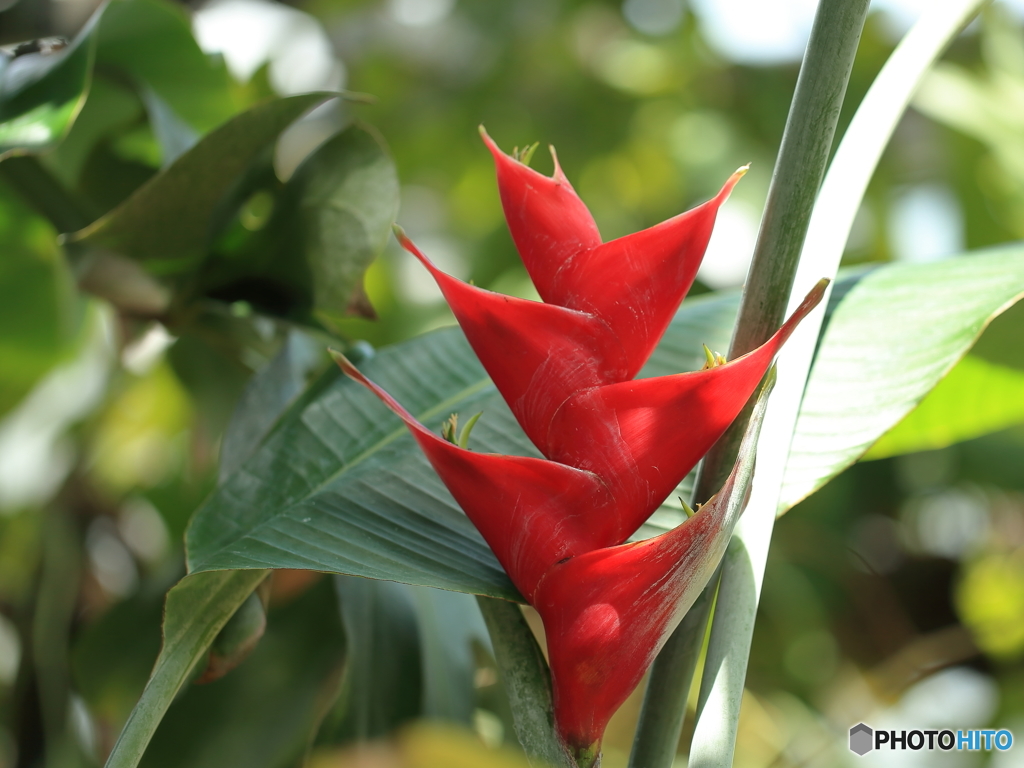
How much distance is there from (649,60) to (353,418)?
1.08m

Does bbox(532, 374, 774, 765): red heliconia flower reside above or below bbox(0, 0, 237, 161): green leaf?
below

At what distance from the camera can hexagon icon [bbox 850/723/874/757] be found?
0.28 m

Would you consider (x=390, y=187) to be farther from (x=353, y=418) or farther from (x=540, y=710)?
(x=540, y=710)

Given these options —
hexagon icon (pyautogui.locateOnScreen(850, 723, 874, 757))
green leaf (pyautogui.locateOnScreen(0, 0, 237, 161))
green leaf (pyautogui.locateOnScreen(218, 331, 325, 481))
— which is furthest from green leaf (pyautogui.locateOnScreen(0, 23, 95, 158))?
hexagon icon (pyautogui.locateOnScreen(850, 723, 874, 757))

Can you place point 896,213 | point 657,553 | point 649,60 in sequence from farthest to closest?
point 649,60 < point 896,213 < point 657,553

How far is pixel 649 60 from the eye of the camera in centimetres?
123

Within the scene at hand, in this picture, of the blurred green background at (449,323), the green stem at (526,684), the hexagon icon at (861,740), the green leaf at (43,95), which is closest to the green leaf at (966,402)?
the blurred green background at (449,323)

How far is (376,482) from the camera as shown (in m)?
0.26

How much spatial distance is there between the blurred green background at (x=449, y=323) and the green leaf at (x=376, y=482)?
48mm

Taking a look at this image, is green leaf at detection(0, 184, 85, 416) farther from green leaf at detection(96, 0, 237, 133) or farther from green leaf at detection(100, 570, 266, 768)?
green leaf at detection(100, 570, 266, 768)

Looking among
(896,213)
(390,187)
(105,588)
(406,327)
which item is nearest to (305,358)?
(390,187)

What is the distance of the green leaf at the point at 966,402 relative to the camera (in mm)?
368

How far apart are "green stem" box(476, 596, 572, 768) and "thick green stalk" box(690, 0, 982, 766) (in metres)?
A: 0.04

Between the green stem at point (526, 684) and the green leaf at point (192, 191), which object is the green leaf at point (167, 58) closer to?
the green leaf at point (192, 191)
